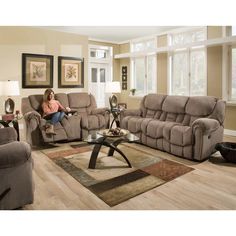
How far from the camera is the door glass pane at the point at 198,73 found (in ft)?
19.9

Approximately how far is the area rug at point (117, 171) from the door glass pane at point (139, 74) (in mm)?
4184

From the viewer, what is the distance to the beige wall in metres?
5.70

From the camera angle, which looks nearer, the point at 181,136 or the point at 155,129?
the point at 181,136

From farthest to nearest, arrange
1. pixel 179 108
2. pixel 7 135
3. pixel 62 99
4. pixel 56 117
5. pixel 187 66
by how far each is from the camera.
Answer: pixel 187 66 < pixel 62 99 < pixel 56 117 < pixel 179 108 < pixel 7 135

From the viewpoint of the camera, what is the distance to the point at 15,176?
80.6 inches

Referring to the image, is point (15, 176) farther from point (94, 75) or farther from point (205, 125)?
point (94, 75)

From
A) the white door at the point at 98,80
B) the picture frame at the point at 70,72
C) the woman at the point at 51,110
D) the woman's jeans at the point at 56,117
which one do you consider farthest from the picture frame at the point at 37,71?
the woman's jeans at the point at 56,117

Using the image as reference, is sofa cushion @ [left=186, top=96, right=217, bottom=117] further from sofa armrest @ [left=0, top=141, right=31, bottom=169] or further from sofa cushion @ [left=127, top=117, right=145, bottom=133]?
sofa armrest @ [left=0, top=141, right=31, bottom=169]

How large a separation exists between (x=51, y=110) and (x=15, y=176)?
2714 millimetres

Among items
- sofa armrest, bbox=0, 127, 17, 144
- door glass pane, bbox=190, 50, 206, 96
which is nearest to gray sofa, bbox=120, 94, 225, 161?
door glass pane, bbox=190, 50, 206, 96

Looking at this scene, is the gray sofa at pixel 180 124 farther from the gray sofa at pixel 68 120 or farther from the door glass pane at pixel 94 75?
the door glass pane at pixel 94 75

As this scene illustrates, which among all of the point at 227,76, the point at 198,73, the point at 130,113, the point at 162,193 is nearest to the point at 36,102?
the point at 130,113
